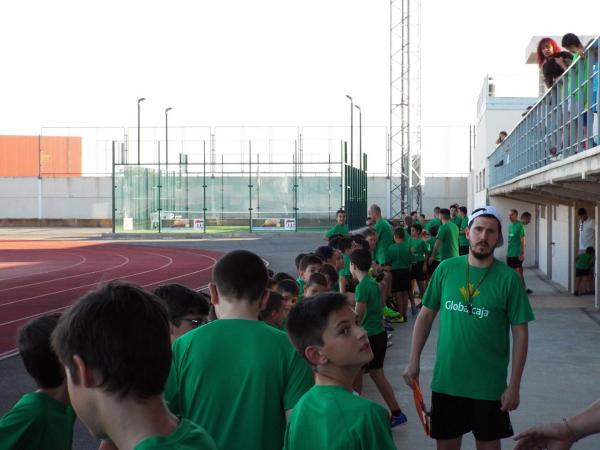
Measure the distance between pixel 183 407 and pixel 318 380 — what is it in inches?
27.5

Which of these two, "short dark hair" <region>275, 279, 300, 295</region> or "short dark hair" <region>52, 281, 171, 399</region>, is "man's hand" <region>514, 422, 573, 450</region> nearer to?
"short dark hair" <region>52, 281, 171, 399</region>

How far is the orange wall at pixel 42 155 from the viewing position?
69688mm

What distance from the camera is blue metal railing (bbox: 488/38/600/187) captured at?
11070 millimetres

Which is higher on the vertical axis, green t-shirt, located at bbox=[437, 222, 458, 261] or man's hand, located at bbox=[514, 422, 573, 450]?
green t-shirt, located at bbox=[437, 222, 458, 261]

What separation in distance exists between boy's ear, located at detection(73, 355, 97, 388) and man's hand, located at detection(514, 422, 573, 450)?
1892mm

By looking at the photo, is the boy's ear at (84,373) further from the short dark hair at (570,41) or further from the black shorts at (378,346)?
the short dark hair at (570,41)

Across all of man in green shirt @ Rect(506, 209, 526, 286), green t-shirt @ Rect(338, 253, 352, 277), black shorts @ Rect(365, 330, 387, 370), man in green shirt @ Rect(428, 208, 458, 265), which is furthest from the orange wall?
black shorts @ Rect(365, 330, 387, 370)

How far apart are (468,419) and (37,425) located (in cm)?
298

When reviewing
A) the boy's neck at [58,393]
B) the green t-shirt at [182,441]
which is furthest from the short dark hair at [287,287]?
the green t-shirt at [182,441]

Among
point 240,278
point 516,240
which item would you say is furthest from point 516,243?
point 240,278

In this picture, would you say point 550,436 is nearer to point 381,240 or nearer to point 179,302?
point 179,302

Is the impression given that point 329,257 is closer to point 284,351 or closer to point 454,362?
point 454,362

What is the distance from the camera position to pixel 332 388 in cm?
323

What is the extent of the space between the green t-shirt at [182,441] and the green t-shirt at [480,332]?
3.39 meters
